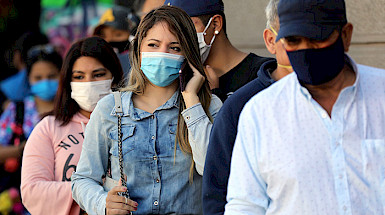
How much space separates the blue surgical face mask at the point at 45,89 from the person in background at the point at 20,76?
289 mm

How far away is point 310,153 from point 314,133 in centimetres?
8

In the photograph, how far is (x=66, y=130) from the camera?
14.5ft

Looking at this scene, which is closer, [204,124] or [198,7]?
[204,124]

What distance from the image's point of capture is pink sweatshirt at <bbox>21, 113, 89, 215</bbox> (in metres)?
4.19

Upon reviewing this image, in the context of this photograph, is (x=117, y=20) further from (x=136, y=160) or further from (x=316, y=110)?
(x=316, y=110)

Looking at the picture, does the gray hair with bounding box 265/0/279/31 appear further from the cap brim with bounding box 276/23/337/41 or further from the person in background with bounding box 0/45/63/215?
the person in background with bounding box 0/45/63/215

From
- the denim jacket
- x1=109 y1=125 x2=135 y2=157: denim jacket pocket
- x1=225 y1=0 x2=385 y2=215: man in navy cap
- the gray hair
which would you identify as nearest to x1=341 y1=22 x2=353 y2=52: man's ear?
x1=225 y1=0 x2=385 y2=215: man in navy cap

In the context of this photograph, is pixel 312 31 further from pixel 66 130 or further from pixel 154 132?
pixel 66 130

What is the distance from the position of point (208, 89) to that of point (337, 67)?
1259 mm

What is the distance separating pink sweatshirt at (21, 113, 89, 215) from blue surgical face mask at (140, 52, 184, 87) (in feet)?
3.51

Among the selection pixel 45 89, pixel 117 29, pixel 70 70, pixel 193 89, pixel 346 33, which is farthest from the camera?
pixel 117 29

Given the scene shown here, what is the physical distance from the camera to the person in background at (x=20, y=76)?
5.97 meters

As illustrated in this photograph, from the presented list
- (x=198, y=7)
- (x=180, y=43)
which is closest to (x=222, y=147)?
(x=180, y=43)

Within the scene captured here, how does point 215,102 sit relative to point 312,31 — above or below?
below
